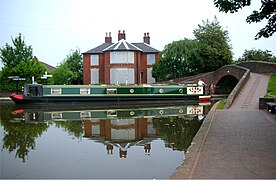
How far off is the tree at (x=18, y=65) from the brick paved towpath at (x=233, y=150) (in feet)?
101

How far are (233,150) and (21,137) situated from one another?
305 inches

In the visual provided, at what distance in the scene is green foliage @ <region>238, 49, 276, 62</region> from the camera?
150ft

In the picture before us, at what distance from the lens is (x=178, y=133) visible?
39.7 feet

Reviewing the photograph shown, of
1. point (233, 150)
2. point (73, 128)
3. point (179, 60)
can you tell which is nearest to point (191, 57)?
point (179, 60)

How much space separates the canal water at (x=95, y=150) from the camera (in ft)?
23.9

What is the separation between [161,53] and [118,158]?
33149 millimetres

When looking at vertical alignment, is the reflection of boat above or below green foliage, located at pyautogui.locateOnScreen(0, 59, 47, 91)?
below

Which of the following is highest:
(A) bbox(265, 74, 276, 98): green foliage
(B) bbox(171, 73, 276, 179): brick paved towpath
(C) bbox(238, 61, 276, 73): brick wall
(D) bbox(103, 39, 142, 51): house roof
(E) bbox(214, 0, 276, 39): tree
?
(D) bbox(103, 39, 142, 51): house roof

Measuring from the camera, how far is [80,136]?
12.2 meters

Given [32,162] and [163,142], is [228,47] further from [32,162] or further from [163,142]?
[32,162]

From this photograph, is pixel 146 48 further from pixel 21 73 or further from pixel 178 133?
pixel 178 133

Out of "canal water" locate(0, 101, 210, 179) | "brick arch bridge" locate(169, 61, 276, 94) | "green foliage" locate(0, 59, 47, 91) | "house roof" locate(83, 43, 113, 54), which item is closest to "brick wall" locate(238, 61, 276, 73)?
"brick arch bridge" locate(169, 61, 276, 94)

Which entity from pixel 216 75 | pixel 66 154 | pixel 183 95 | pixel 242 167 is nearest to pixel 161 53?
pixel 216 75

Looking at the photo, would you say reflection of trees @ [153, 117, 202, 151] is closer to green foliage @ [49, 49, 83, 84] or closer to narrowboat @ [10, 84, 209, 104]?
narrowboat @ [10, 84, 209, 104]
